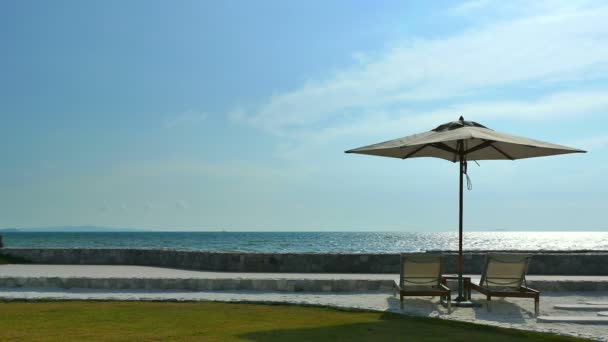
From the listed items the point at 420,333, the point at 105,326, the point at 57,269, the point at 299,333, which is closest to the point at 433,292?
the point at 420,333

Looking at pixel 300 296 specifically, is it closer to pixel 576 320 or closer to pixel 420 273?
pixel 420 273

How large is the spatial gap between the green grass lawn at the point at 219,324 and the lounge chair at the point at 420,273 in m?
1.01

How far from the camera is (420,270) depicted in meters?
9.49

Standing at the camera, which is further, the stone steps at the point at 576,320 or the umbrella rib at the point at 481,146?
the umbrella rib at the point at 481,146

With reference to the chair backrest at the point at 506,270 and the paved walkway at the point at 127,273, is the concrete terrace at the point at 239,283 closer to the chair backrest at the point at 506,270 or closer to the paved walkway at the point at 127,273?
the paved walkway at the point at 127,273

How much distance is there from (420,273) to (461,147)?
2039mm

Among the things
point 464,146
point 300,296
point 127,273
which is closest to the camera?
point 300,296

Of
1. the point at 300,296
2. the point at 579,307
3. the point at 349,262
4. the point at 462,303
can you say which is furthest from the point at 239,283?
the point at 579,307

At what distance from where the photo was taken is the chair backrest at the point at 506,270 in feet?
30.8

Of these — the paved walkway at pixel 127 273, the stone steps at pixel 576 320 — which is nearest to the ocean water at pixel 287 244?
the paved walkway at pixel 127 273

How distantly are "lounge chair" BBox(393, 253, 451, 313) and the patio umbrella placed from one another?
384 mm

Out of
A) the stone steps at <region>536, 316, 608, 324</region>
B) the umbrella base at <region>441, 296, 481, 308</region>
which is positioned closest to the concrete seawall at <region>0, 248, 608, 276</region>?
the umbrella base at <region>441, 296, 481, 308</region>

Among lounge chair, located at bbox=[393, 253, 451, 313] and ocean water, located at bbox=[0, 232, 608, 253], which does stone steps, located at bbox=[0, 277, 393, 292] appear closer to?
lounge chair, located at bbox=[393, 253, 451, 313]

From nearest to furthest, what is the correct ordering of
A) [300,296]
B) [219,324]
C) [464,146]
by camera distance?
1. [219,324]
2. [300,296]
3. [464,146]
